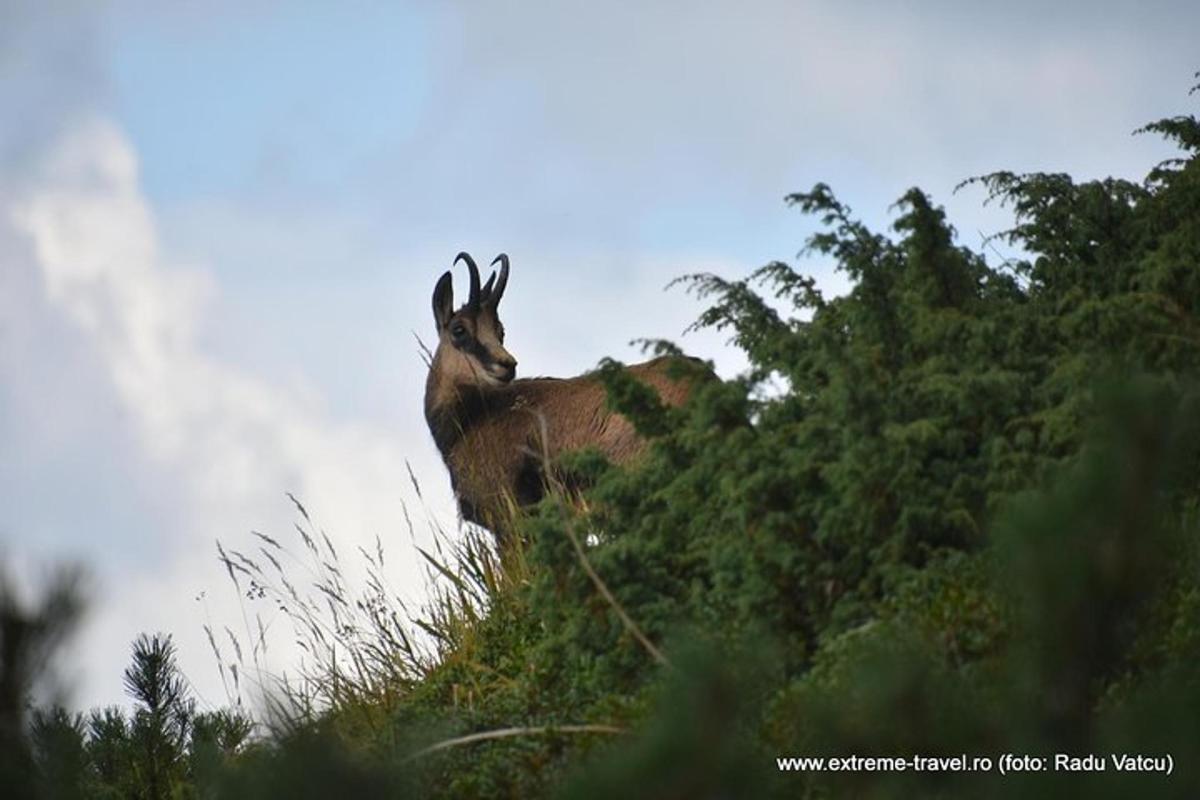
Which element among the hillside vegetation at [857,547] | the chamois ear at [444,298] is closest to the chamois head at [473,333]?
the chamois ear at [444,298]

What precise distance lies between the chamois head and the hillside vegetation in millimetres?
5443

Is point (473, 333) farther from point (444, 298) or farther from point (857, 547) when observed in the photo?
point (857, 547)

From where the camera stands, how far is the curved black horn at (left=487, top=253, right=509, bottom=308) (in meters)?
15.0

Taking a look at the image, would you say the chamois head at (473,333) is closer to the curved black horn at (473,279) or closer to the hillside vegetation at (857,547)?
the curved black horn at (473,279)

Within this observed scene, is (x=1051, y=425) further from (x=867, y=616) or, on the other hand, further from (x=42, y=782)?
(x=42, y=782)

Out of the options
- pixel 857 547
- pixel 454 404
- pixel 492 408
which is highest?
pixel 454 404

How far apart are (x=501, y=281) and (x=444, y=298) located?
49 centimetres

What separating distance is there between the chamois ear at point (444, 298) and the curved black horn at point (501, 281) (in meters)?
0.31

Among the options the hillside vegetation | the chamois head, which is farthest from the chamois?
the hillside vegetation

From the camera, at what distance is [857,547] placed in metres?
6.49

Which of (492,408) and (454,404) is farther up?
(454,404)

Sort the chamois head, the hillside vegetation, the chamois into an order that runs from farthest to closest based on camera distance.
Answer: the chamois head < the chamois < the hillside vegetation

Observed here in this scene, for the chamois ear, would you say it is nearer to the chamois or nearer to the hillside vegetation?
the chamois

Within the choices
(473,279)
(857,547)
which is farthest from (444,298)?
(857,547)
